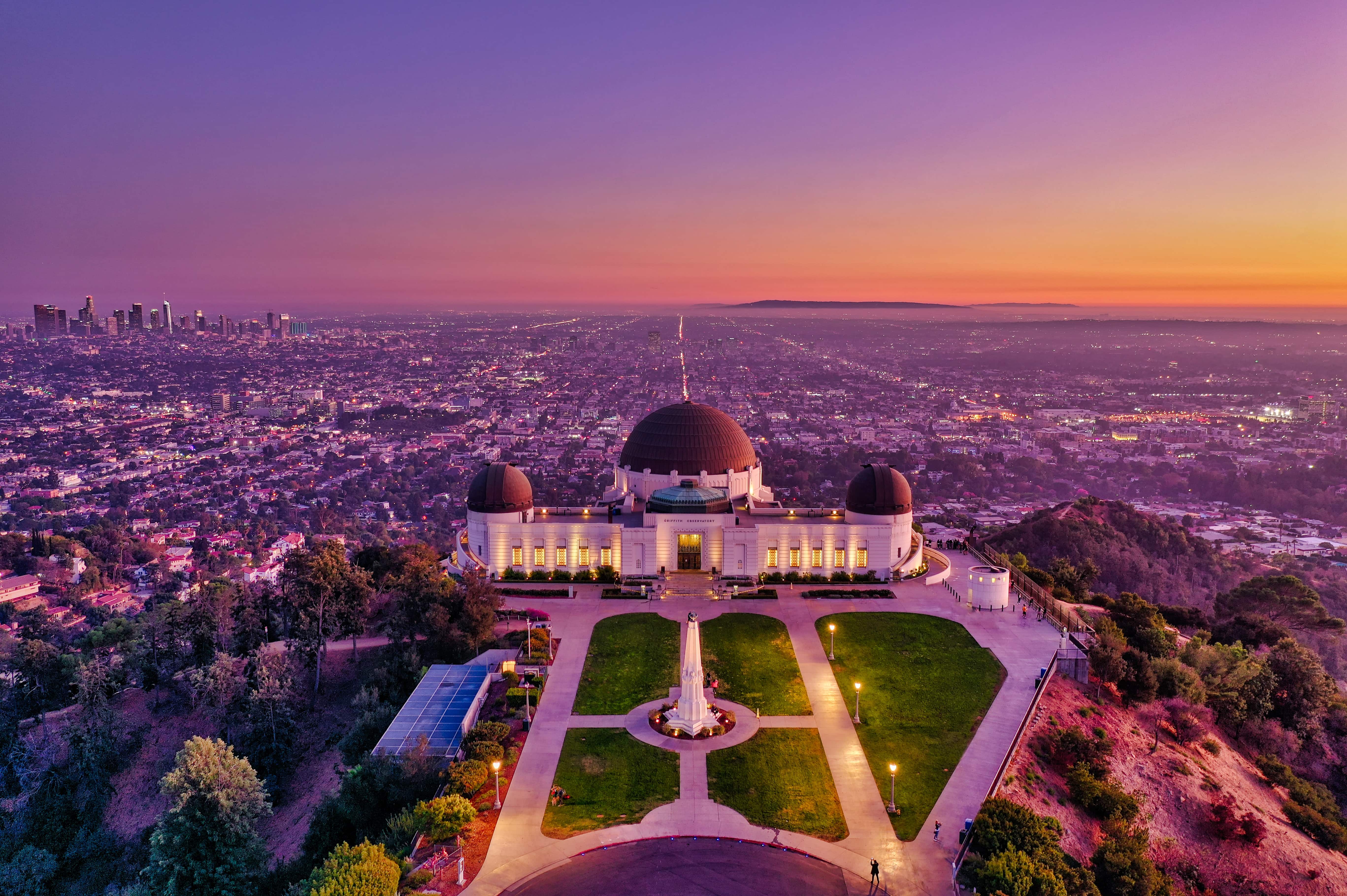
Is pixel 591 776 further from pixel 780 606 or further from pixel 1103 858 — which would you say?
pixel 780 606

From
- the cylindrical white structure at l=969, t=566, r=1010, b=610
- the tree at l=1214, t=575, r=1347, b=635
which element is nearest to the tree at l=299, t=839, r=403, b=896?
the cylindrical white structure at l=969, t=566, r=1010, b=610

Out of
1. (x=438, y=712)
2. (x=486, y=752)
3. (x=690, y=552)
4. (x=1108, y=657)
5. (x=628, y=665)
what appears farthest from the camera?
(x=690, y=552)

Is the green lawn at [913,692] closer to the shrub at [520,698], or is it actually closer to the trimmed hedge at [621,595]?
the trimmed hedge at [621,595]

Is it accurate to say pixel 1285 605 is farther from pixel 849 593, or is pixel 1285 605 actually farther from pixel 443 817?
pixel 443 817

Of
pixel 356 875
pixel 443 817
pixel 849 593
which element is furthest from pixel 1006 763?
pixel 356 875

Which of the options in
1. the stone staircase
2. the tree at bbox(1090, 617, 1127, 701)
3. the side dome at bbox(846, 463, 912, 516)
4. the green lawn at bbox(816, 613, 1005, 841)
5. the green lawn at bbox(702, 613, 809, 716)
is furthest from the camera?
the side dome at bbox(846, 463, 912, 516)

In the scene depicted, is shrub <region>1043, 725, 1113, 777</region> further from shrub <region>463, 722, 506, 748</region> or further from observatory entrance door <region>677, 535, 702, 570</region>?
observatory entrance door <region>677, 535, 702, 570</region>
